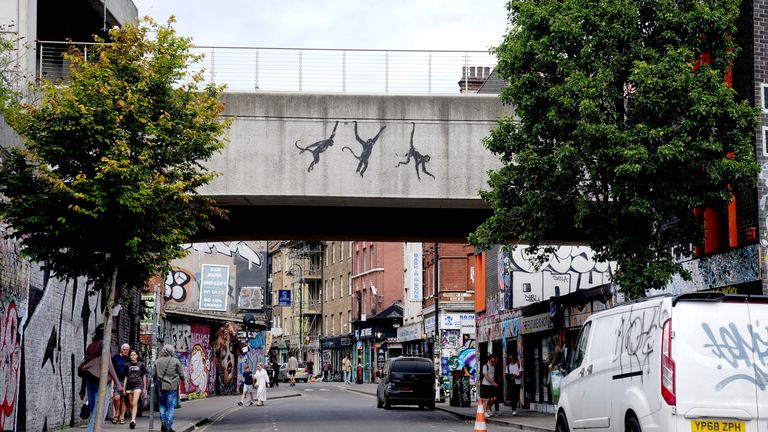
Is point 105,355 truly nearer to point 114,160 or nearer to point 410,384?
point 114,160

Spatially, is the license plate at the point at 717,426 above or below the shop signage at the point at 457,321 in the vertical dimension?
below

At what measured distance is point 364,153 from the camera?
947 inches

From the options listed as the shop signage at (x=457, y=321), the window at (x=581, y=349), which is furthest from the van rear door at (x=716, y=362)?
the shop signage at (x=457, y=321)

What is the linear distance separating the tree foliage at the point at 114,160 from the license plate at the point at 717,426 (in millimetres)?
8627

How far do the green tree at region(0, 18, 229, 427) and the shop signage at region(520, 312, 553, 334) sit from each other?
1654 centimetres

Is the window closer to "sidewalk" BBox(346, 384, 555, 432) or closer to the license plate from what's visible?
the license plate

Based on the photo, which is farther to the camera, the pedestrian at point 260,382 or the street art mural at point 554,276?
the pedestrian at point 260,382

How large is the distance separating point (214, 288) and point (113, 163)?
39.8 metres

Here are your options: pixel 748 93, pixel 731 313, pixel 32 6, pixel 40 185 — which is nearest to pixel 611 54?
pixel 748 93

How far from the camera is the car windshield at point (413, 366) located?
3500 cm

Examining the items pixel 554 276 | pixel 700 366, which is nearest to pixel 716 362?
pixel 700 366

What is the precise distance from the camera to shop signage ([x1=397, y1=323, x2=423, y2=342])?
66.1m

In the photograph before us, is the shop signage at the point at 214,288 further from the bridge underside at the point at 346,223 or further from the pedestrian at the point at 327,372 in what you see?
the pedestrian at the point at 327,372

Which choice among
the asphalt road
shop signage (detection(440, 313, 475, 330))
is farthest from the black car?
shop signage (detection(440, 313, 475, 330))
